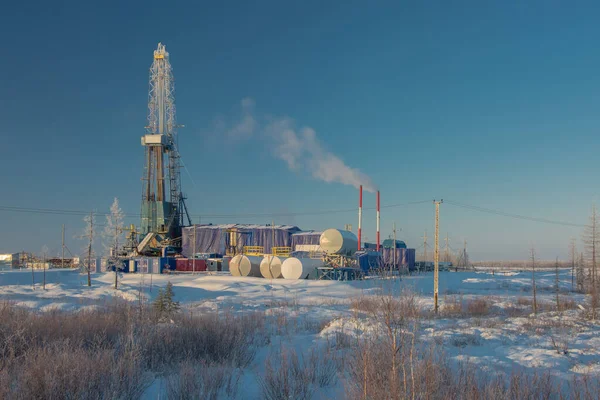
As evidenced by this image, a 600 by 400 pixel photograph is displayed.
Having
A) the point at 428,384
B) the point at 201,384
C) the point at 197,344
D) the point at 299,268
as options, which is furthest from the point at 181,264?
the point at 428,384

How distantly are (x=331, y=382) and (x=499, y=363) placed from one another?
3.90 m

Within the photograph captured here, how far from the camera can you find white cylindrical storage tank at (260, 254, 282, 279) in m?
42.8

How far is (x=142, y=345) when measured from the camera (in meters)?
9.39

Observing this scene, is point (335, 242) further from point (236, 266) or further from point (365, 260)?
point (236, 266)

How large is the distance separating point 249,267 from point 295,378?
38.2 m

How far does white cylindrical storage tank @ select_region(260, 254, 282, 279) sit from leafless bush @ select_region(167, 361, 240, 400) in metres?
35.1

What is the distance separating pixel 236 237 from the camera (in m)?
60.7

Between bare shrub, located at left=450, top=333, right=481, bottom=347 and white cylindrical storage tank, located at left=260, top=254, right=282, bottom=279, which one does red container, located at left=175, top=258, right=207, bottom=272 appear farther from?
bare shrub, located at left=450, top=333, right=481, bottom=347

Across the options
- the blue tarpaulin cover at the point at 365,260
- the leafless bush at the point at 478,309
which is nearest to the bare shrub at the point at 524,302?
the leafless bush at the point at 478,309

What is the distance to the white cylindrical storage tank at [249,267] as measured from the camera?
45.6 meters

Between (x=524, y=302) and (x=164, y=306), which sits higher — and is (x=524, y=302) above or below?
below

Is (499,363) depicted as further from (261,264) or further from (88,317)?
(261,264)

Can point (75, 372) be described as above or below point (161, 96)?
below

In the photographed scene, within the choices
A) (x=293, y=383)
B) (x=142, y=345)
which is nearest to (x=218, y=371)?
(x=293, y=383)
